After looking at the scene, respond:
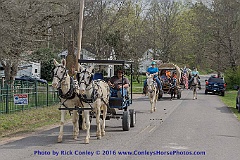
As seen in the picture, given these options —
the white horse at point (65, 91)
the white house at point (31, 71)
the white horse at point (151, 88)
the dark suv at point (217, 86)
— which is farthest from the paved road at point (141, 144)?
the white house at point (31, 71)

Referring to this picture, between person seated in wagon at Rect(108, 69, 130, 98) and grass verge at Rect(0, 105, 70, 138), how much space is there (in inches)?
130

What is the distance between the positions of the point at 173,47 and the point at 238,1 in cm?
1696

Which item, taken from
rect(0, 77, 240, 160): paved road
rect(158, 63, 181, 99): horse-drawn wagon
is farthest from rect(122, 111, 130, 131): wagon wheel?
rect(158, 63, 181, 99): horse-drawn wagon

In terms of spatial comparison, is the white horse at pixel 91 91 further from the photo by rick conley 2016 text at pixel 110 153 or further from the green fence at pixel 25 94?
the green fence at pixel 25 94

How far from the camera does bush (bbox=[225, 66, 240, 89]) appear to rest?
50594 mm

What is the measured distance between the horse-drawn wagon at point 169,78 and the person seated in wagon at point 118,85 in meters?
18.2

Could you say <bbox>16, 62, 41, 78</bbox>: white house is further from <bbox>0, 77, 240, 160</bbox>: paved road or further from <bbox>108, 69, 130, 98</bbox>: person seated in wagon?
<bbox>108, 69, 130, 98</bbox>: person seated in wagon

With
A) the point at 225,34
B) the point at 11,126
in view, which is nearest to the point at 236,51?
the point at 225,34

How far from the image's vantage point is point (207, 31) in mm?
57906

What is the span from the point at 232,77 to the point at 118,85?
3951cm

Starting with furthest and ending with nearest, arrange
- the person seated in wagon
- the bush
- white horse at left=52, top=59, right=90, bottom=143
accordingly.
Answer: the bush, the person seated in wagon, white horse at left=52, top=59, right=90, bottom=143

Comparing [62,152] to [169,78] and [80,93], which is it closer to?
[80,93]

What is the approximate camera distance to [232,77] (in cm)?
5216

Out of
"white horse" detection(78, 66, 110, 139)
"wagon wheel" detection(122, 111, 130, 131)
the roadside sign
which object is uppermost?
"white horse" detection(78, 66, 110, 139)
